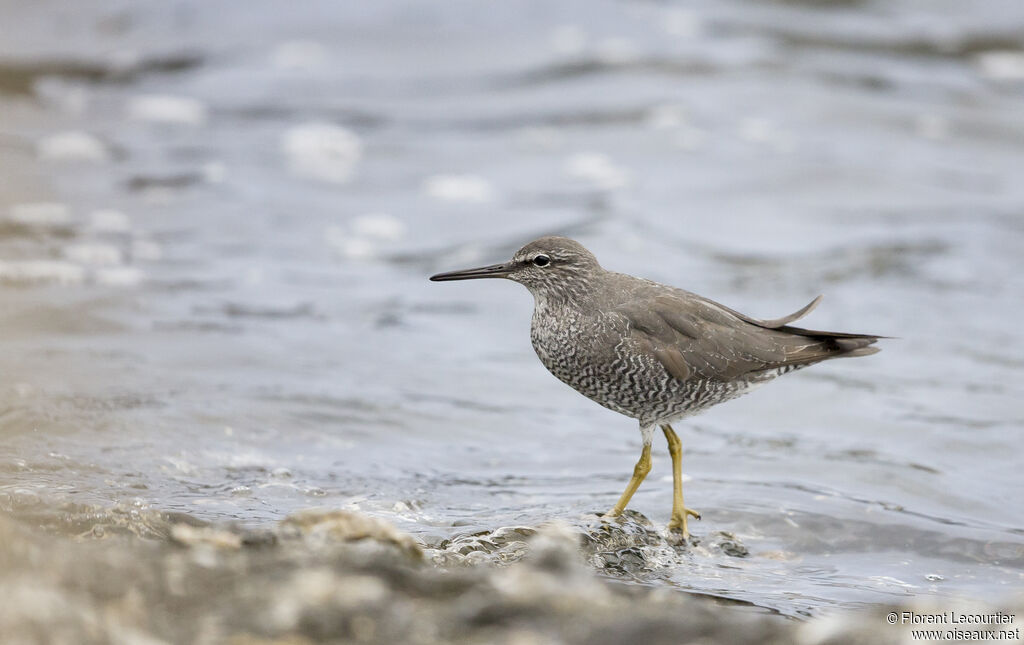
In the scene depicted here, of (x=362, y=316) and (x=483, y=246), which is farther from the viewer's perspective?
(x=483, y=246)

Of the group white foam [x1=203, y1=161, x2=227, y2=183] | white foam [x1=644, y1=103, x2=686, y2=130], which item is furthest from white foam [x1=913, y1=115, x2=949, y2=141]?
white foam [x1=203, y1=161, x2=227, y2=183]

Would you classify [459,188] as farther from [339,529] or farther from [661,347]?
[339,529]

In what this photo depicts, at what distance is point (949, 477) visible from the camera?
7.96m

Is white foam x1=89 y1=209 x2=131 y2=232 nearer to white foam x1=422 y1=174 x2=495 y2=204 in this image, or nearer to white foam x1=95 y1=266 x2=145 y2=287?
white foam x1=95 y1=266 x2=145 y2=287

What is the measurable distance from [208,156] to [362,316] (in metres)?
5.09

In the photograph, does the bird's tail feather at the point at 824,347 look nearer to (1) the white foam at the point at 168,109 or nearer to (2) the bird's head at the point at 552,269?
(2) the bird's head at the point at 552,269

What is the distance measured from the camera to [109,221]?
1228cm

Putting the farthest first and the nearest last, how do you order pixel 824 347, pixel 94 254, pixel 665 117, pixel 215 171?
1. pixel 665 117
2. pixel 215 171
3. pixel 94 254
4. pixel 824 347

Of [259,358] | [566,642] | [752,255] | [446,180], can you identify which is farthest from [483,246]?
[566,642]

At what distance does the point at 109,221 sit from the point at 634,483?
7.80 m

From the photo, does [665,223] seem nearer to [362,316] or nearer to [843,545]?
[362,316]

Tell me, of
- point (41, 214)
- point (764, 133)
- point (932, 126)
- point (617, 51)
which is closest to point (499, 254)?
point (41, 214)

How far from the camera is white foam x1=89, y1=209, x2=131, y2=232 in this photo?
39.6 feet

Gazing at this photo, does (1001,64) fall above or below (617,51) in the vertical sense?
above
